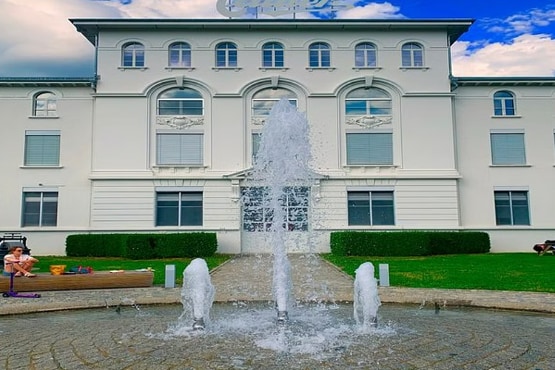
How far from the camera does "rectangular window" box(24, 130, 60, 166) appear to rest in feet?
83.1

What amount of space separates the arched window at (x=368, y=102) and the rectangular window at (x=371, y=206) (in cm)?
427

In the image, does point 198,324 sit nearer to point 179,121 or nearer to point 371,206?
point 371,206

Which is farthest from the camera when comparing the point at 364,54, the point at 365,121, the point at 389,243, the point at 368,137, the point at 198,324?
the point at 364,54

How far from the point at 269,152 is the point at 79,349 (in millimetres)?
4281

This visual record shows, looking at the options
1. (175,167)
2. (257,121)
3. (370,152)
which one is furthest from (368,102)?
(175,167)

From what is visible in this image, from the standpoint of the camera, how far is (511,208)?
25.7 m

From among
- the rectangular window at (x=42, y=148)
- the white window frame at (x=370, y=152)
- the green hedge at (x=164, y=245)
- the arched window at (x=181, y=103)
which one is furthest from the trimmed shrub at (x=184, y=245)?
the white window frame at (x=370, y=152)

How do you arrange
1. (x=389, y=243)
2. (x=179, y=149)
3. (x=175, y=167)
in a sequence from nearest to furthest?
(x=389, y=243)
(x=175, y=167)
(x=179, y=149)

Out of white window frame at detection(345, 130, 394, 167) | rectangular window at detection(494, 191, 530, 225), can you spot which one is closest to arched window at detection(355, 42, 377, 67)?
white window frame at detection(345, 130, 394, 167)

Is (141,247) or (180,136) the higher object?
(180,136)

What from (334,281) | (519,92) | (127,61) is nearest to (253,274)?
(334,281)

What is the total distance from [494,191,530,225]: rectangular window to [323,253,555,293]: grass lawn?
646cm

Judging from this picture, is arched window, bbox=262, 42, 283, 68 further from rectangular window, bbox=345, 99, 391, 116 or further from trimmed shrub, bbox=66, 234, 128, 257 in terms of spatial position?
trimmed shrub, bbox=66, 234, 128, 257

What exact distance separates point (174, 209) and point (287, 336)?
19253 mm
